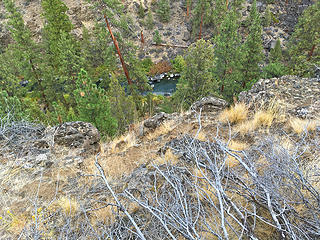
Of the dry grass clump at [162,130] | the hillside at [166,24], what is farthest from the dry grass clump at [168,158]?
the hillside at [166,24]

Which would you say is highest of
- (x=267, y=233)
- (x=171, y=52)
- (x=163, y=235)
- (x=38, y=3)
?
(x=38, y=3)

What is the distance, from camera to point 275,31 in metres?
27.8

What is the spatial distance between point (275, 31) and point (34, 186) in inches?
1334

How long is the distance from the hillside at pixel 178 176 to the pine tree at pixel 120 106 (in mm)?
4613

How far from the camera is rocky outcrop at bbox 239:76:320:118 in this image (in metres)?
4.96

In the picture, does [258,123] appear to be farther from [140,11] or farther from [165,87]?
[140,11]

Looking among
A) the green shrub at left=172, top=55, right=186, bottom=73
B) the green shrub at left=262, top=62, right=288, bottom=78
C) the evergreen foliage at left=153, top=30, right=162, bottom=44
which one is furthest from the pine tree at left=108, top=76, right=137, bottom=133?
the evergreen foliage at left=153, top=30, right=162, bottom=44

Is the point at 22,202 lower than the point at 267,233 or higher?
lower

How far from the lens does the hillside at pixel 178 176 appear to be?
1.99m

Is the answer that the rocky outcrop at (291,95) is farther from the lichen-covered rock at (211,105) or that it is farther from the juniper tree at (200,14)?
the juniper tree at (200,14)

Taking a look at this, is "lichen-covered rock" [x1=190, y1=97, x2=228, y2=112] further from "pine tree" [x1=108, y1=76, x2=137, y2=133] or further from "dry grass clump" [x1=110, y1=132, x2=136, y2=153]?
"pine tree" [x1=108, y1=76, x2=137, y2=133]

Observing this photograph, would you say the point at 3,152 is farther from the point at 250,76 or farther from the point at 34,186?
the point at 250,76

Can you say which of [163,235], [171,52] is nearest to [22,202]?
[163,235]

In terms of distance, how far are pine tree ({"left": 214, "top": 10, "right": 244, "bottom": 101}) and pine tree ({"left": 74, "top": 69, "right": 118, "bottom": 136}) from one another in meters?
8.75
